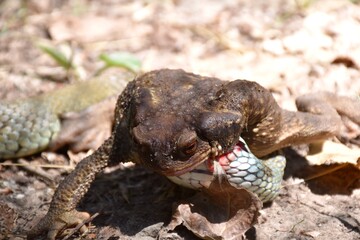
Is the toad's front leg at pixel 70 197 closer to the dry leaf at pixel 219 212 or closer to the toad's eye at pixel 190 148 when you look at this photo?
the dry leaf at pixel 219 212

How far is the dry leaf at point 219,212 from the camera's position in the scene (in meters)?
3.16

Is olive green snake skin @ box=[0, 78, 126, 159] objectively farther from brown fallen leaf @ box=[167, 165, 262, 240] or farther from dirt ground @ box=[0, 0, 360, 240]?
brown fallen leaf @ box=[167, 165, 262, 240]

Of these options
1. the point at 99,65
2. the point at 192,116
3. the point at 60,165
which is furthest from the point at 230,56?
the point at 192,116

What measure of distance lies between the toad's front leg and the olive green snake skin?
0.88 m

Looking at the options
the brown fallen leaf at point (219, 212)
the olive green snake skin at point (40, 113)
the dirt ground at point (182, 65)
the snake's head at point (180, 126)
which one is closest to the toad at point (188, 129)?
the snake's head at point (180, 126)

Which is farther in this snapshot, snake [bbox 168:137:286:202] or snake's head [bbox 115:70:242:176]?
snake [bbox 168:137:286:202]

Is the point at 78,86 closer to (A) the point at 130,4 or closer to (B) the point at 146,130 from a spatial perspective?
(B) the point at 146,130

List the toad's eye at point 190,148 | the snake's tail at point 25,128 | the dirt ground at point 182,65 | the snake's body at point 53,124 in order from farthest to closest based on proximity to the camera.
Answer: the snake's tail at point 25,128 → the dirt ground at point 182,65 → the snake's body at point 53,124 → the toad's eye at point 190,148

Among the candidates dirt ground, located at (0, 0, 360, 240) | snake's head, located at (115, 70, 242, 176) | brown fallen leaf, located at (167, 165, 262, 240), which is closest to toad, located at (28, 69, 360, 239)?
snake's head, located at (115, 70, 242, 176)

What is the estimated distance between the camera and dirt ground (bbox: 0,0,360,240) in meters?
3.49

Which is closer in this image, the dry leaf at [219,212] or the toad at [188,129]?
the toad at [188,129]

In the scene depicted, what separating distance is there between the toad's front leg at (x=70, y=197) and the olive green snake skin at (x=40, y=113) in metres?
0.88

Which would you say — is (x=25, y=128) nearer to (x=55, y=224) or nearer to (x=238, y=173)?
(x=55, y=224)

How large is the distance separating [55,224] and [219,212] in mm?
978
